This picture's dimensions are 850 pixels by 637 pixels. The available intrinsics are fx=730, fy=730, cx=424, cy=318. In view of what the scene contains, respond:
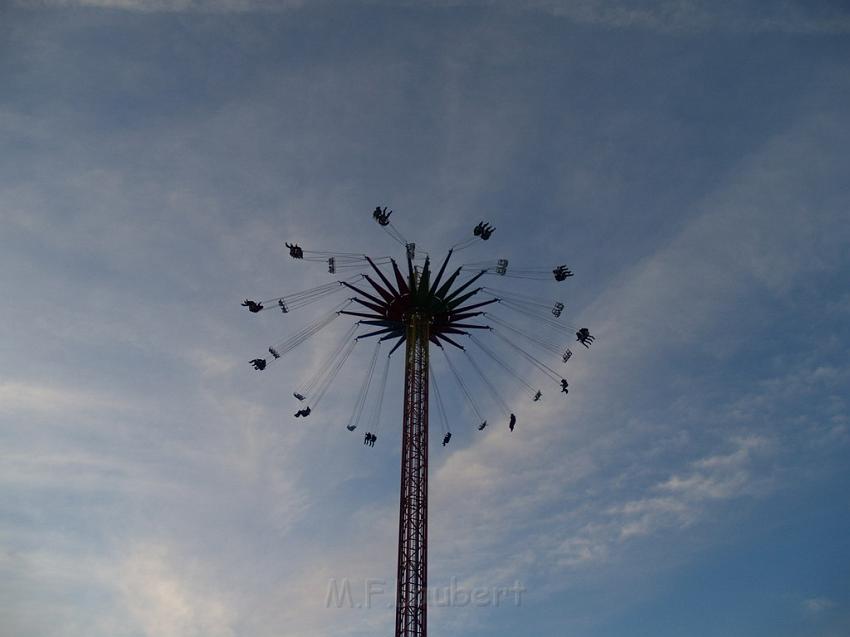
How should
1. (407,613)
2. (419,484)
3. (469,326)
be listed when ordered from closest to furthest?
(407,613)
(419,484)
(469,326)

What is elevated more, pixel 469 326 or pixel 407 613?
pixel 469 326

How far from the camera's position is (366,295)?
68562 mm

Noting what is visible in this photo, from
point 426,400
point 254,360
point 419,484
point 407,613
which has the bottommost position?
point 407,613

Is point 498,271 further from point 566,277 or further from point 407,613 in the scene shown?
point 407,613

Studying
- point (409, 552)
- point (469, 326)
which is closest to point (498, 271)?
point (469, 326)

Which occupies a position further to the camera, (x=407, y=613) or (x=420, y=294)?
(x=420, y=294)

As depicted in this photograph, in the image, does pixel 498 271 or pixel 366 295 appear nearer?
pixel 366 295

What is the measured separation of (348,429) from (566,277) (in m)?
26.9

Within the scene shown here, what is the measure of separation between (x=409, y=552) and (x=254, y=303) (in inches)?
1117

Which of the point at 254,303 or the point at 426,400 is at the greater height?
the point at 254,303

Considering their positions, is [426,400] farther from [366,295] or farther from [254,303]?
[254,303]

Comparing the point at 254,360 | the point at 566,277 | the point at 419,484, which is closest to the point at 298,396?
the point at 254,360

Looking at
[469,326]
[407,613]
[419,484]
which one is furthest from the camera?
[469,326]

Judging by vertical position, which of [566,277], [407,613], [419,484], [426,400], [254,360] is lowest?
[407,613]
